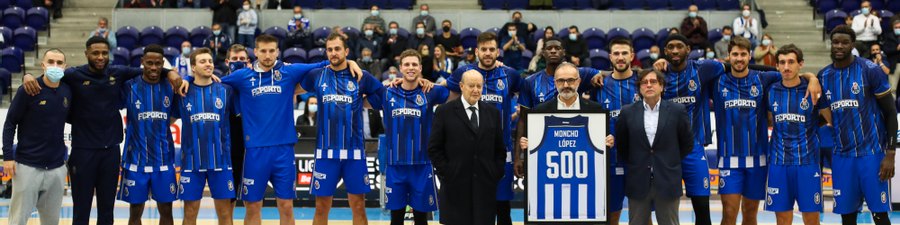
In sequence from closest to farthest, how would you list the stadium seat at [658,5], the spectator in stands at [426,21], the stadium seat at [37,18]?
the spectator in stands at [426,21] < the stadium seat at [37,18] < the stadium seat at [658,5]

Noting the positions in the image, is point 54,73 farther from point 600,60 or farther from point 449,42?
point 600,60

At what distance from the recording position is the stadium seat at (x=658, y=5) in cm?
2617

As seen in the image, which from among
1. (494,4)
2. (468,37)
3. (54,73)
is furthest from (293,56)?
(54,73)

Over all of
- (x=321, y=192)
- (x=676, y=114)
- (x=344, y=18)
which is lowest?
(x=321, y=192)

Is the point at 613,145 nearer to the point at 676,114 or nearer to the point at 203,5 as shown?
the point at 676,114

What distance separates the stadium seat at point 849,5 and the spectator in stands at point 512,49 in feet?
25.8

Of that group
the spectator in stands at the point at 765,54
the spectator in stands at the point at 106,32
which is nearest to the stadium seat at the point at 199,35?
the spectator in stands at the point at 106,32

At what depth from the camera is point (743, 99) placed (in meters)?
10.7

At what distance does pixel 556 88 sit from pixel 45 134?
4712mm

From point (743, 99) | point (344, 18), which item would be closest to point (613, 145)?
point (743, 99)

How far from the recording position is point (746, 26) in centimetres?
2409

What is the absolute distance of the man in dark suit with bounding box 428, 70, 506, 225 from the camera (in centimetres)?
1014

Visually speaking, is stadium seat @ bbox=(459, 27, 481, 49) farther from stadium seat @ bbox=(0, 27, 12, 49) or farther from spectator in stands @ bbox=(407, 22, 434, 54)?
stadium seat @ bbox=(0, 27, 12, 49)

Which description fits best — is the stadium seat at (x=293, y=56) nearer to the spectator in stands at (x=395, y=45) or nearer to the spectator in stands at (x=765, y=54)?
the spectator in stands at (x=395, y=45)
